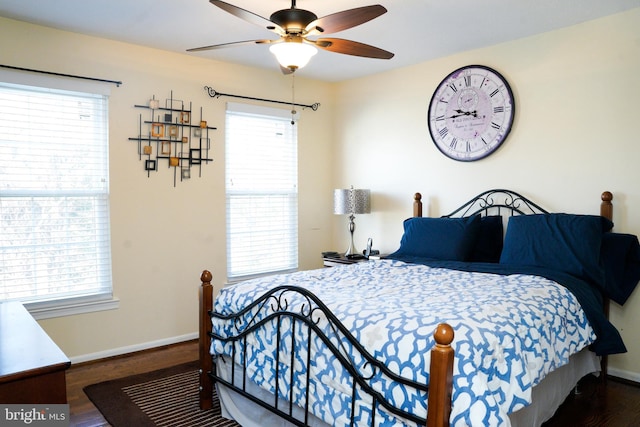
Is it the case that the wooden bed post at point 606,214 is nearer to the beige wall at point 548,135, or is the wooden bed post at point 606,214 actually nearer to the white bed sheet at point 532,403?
the beige wall at point 548,135

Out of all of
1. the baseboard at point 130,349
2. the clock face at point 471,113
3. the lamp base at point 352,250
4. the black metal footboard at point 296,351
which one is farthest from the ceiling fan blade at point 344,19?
the baseboard at point 130,349

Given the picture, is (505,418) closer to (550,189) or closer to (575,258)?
(575,258)

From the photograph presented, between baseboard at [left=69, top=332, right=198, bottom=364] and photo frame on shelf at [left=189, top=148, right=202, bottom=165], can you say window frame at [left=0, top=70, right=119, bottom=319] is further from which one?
photo frame on shelf at [left=189, top=148, right=202, bottom=165]

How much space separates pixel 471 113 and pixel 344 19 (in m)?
2.04

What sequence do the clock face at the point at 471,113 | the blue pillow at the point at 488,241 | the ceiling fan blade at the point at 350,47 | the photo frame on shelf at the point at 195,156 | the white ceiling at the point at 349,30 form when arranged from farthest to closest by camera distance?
the photo frame on shelf at the point at 195,156 < the clock face at the point at 471,113 < the blue pillow at the point at 488,241 < the white ceiling at the point at 349,30 < the ceiling fan blade at the point at 350,47

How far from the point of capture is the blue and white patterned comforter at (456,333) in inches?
68.0

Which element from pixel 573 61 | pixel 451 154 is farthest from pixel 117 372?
pixel 573 61

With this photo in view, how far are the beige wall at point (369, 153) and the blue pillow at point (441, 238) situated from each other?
0.45 metres

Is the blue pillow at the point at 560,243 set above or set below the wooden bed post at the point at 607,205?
below

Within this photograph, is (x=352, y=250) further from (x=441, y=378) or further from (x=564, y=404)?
(x=441, y=378)

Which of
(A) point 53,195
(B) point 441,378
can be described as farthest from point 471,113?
(A) point 53,195

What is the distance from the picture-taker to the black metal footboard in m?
1.86

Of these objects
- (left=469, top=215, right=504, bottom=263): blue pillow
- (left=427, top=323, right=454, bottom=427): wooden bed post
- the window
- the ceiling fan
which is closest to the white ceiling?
the ceiling fan

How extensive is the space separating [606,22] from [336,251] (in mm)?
3152
